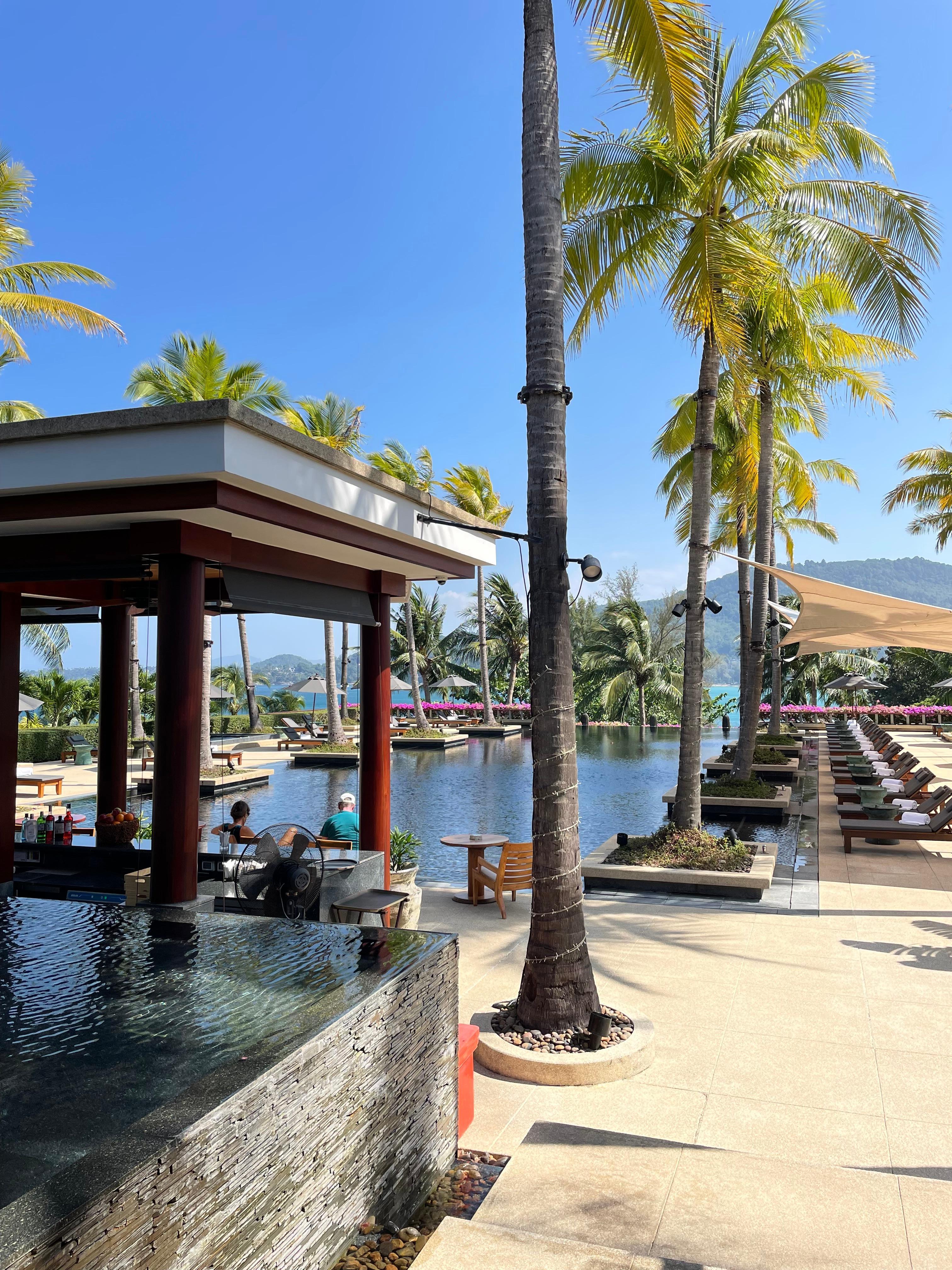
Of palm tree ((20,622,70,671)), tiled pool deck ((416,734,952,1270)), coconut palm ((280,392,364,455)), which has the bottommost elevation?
tiled pool deck ((416,734,952,1270))

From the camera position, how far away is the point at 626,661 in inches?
1531

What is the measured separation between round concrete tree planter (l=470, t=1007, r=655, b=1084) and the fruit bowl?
5.09 meters

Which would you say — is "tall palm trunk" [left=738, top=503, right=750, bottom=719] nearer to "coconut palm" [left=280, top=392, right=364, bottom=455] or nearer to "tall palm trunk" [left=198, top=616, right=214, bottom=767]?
"tall palm trunk" [left=198, top=616, right=214, bottom=767]

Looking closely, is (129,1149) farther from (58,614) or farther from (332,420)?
(332,420)

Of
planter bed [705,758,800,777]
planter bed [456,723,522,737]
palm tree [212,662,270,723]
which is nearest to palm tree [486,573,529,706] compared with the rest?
planter bed [456,723,522,737]

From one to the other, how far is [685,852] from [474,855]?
2658 mm

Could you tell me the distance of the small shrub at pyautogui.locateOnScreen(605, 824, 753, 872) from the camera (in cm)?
1011

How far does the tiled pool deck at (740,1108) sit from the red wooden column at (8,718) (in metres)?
3.81

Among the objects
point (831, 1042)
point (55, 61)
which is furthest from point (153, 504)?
point (55, 61)

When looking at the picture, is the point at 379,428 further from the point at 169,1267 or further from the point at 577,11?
the point at 169,1267

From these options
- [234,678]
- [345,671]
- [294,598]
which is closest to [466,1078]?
[294,598]

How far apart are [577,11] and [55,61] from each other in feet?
56.8

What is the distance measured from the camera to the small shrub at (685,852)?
398 inches

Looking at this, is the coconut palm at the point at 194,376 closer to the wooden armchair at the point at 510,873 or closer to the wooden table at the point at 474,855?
the wooden table at the point at 474,855
